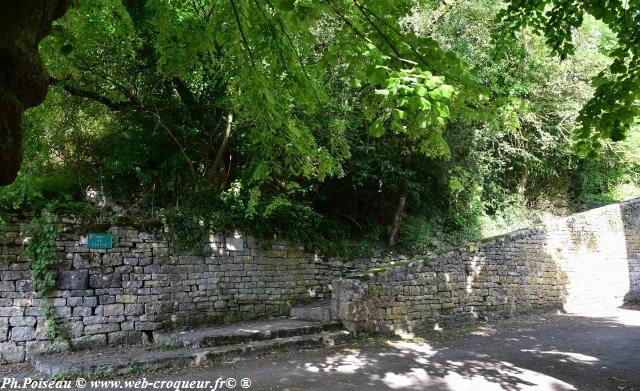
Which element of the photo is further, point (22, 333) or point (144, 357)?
point (22, 333)

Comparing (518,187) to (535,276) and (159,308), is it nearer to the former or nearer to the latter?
(535,276)

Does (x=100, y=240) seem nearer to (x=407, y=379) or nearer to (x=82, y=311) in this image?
(x=82, y=311)

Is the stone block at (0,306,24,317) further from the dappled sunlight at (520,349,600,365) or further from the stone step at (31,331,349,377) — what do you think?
the dappled sunlight at (520,349,600,365)

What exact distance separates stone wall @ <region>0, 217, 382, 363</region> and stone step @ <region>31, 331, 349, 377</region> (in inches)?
17.4

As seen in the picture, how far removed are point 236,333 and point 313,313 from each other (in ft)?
5.79

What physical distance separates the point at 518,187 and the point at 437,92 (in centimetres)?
1447

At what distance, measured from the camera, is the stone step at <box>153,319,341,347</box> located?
7211 millimetres

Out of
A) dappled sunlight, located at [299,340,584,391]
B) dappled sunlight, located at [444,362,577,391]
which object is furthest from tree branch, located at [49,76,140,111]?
dappled sunlight, located at [444,362,577,391]

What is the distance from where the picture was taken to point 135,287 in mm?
7906

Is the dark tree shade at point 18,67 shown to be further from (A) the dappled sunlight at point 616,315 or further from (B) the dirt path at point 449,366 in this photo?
(A) the dappled sunlight at point 616,315

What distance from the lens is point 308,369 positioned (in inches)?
250

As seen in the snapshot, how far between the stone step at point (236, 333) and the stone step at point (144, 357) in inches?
5.4

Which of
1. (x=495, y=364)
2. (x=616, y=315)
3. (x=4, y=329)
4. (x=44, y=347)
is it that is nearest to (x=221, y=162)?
(x=44, y=347)

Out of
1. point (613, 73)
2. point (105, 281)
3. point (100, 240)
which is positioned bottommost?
point (105, 281)
